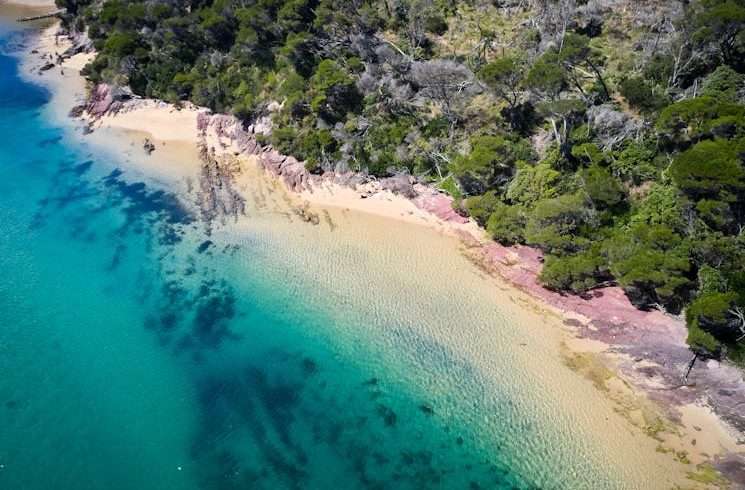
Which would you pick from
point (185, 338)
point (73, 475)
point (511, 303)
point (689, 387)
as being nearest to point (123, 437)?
point (73, 475)

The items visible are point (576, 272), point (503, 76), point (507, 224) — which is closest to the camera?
point (576, 272)

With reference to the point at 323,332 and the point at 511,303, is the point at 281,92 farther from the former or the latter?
the point at 511,303

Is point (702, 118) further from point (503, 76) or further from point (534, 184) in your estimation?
point (503, 76)

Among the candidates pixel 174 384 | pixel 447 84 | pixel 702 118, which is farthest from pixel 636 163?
pixel 174 384

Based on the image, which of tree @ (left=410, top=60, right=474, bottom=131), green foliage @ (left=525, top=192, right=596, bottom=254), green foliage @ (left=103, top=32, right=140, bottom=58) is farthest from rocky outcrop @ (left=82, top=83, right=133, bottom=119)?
green foliage @ (left=525, top=192, right=596, bottom=254)

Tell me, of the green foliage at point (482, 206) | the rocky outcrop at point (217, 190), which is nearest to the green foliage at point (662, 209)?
the green foliage at point (482, 206)
